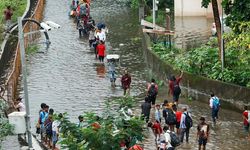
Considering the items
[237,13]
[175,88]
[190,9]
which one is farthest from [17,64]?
[190,9]

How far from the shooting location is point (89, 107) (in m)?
27.0

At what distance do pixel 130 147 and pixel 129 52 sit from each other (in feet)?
63.2

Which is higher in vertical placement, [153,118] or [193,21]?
[193,21]

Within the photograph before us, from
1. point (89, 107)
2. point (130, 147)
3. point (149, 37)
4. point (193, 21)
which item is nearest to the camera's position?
point (130, 147)

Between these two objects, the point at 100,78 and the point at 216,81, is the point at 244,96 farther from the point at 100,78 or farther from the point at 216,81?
the point at 100,78

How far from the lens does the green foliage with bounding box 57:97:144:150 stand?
51.0ft

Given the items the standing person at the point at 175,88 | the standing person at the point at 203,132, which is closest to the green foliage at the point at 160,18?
the standing person at the point at 175,88

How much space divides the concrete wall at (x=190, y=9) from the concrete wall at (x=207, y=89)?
13.5m

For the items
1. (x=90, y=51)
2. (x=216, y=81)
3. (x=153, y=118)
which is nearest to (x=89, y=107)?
(x=153, y=118)

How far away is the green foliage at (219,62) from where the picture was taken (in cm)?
2717

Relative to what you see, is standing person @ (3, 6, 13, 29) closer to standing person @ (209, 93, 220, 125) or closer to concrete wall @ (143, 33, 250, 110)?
concrete wall @ (143, 33, 250, 110)

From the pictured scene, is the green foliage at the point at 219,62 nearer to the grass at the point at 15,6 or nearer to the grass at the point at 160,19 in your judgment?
the grass at the point at 160,19

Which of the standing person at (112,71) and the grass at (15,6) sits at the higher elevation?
the grass at (15,6)

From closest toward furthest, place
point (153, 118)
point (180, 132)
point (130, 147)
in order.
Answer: point (130, 147), point (180, 132), point (153, 118)
